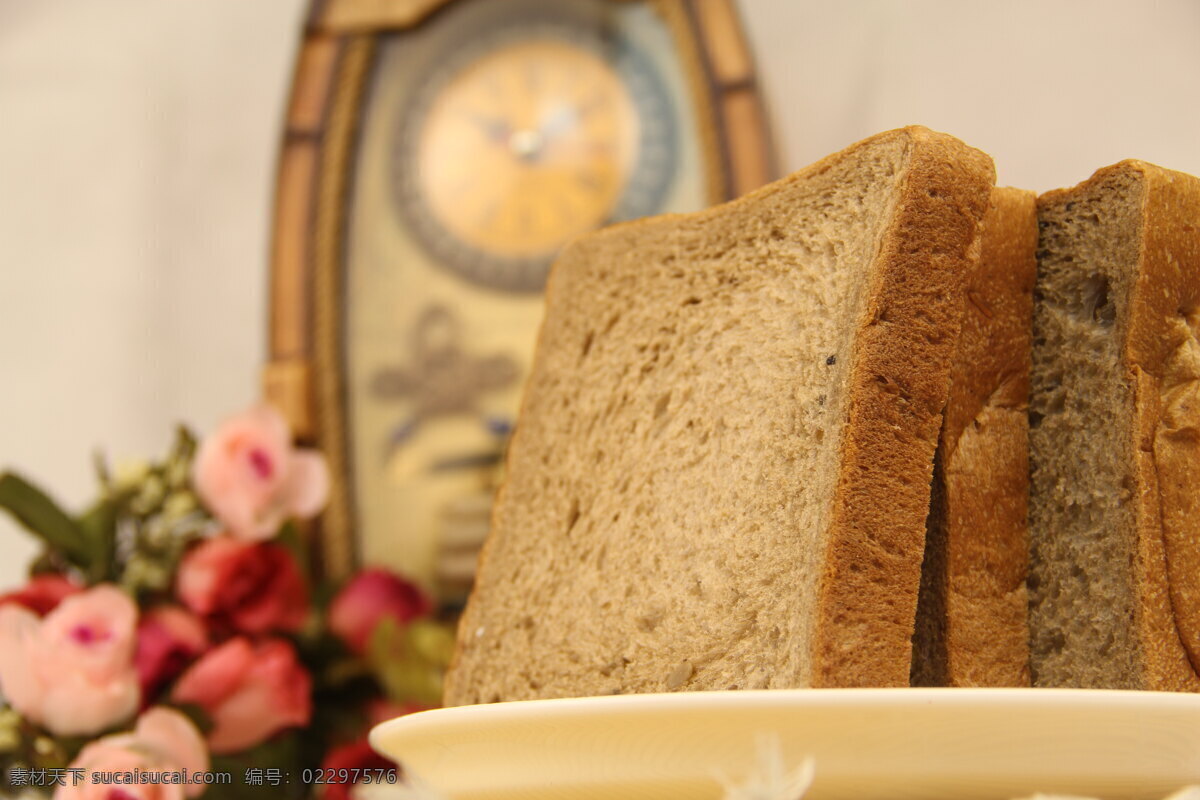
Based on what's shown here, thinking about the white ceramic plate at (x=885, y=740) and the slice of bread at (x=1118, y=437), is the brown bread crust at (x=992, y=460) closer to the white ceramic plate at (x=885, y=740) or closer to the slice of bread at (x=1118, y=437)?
the slice of bread at (x=1118, y=437)

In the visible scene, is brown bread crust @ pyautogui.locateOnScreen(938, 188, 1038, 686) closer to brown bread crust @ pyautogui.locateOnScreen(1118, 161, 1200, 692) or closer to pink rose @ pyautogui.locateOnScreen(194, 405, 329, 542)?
brown bread crust @ pyautogui.locateOnScreen(1118, 161, 1200, 692)

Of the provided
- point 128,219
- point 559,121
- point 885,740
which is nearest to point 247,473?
point 559,121

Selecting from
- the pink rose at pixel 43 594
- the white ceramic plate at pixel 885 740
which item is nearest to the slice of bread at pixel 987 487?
the white ceramic plate at pixel 885 740

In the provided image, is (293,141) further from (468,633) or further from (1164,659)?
(1164,659)

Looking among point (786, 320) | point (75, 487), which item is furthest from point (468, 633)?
point (75, 487)

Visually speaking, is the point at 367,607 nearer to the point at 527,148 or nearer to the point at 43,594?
the point at 43,594
